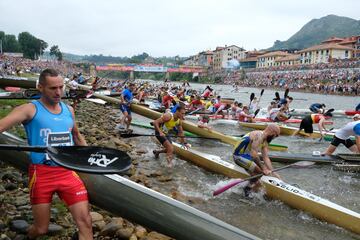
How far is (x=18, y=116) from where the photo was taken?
10.0 feet

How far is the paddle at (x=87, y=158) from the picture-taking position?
2871 millimetres

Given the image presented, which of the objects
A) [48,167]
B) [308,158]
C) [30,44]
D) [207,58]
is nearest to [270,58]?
[207,58]

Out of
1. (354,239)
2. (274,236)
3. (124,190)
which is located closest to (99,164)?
(124,190)

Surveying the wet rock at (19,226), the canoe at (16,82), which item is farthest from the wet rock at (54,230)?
the canoe at (16,82)

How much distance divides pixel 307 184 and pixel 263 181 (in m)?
2.01

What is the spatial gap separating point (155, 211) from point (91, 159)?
0.75m

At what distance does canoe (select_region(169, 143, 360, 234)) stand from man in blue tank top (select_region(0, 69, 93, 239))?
479cm

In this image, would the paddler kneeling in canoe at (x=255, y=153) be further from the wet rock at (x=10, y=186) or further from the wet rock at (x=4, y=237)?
the wet rock at (x=4, y=237)

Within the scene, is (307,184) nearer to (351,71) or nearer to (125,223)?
(125,223)

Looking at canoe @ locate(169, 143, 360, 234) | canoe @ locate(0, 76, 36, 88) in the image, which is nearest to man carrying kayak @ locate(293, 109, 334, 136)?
canoe @ locate(169, 143, 360, 234)

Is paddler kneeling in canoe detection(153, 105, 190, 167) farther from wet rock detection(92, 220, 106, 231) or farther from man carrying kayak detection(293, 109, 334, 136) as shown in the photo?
man carrying kayak detection(293, 109, 334, 136)

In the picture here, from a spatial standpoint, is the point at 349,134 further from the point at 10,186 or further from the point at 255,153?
the point at 10,186

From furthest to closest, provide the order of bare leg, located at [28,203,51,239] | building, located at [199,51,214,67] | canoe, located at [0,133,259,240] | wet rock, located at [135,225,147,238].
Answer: building, located at [199,51,214,67] < wet rock, located at [135,225,147,238] < bare leg, located at [28,203,51,239] < canoe, located at [0,133,259,240]

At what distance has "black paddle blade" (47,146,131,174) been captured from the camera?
2885 millimetres
